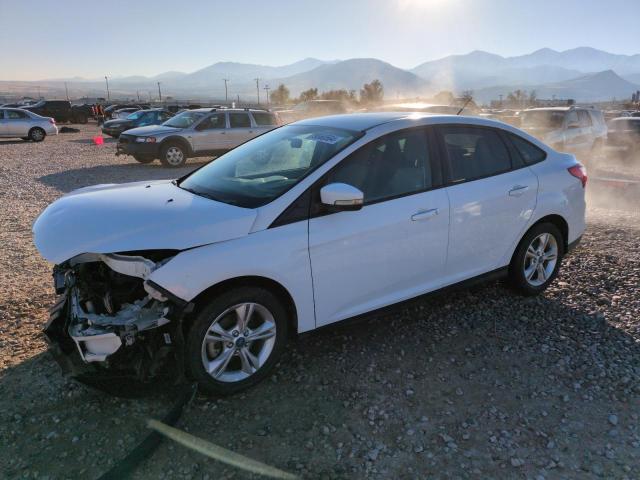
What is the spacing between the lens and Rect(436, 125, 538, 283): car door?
3869mm

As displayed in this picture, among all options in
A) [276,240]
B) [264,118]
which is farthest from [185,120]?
[276,240]

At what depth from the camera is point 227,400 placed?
3.13 m

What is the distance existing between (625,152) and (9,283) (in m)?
17.0

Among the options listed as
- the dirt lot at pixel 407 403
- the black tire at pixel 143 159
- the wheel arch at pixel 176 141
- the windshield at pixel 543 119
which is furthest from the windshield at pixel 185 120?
the dirt lot at pixel 407 403

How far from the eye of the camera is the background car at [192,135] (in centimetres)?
1411

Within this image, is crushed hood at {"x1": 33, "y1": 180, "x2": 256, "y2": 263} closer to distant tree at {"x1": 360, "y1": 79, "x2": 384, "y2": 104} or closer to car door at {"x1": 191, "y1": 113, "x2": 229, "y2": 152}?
car door at {"x1": 191, "y1": 113, "x2": 229, "y2": 152}

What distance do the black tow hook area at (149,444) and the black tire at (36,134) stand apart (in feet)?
77.6

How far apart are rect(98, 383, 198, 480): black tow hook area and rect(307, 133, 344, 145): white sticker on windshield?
1.93 m

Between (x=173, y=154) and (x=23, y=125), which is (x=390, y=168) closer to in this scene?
(x=173, y=154)

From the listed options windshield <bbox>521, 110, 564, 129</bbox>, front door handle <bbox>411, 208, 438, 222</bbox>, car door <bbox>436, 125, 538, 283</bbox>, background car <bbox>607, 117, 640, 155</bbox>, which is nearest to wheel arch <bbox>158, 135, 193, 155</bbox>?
windshield <bbox>521, 110, 564, 129</bbox>

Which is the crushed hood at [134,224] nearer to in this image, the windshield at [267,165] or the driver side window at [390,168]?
the windshield at [267,165]

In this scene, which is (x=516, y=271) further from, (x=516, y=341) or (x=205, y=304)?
(x=205, y=304)

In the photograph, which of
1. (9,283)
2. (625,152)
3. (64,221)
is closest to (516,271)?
(64,221)

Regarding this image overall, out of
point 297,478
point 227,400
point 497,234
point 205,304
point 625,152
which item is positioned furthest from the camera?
point 625,152
